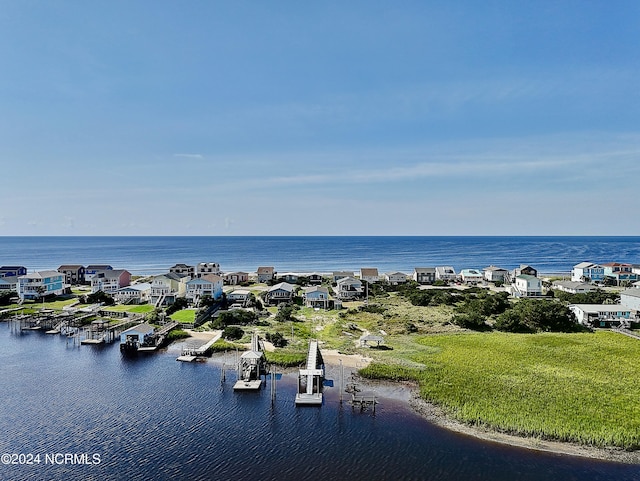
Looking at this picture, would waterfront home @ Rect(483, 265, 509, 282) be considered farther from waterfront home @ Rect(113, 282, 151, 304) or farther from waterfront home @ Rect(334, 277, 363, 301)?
waterfront home @ Rect(113, 282, 151, 304)

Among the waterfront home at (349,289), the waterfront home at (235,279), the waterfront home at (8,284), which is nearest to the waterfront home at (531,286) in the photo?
the waterfront home at (349,289)

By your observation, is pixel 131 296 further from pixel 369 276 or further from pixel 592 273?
pixel 592 273

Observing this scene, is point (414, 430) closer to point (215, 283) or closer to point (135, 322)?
point (135, 322)

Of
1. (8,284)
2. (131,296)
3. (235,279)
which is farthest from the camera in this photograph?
(235,279)

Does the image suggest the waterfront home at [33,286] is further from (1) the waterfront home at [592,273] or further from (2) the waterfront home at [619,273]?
(2) the waterfront home at [619,273]

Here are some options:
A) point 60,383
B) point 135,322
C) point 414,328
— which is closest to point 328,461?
point 60,383

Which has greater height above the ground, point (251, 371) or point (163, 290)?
point (163, 290)

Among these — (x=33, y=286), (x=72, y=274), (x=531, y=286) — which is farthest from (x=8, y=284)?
(x=531, y=286)
